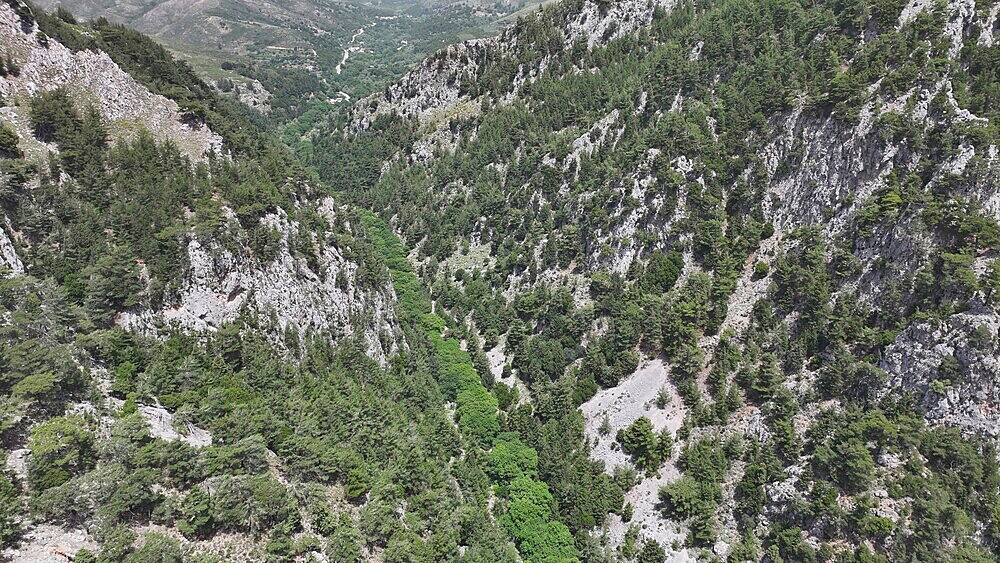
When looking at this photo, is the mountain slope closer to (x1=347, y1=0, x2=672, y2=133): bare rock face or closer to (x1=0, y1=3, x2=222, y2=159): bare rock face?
(x1=347, y1=0, x2=672, y2=133): bare rock face

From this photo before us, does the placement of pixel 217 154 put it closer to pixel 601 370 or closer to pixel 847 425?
pixel 601 370

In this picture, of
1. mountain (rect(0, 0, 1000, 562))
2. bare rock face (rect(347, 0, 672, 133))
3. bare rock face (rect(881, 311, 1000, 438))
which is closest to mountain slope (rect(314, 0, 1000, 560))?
bare rock face (rect(881, 311, 1000, 438))

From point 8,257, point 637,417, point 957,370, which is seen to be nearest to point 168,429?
point 8,257

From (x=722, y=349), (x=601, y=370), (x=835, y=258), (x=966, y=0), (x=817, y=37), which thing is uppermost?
(x=966, y=0)

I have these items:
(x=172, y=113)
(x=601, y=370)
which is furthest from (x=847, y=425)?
(x=172, y=113)

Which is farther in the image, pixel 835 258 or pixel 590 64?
pixel 590 64

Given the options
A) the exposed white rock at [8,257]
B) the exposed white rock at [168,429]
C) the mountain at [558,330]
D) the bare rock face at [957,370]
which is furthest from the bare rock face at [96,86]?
the bare rock face at [957,370]
